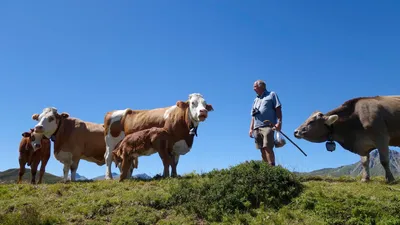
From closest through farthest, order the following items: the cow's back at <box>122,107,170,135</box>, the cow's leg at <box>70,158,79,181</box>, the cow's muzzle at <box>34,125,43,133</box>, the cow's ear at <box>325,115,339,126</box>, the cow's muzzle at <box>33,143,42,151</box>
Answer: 1. the cow's ear at <box>325,115,339,126</box>
2. the cow's back at <box>122,107,170,135</box>
3. the cow's muzzle at <box>34,125,43,133</box>
4. the cow's muzzle at <box>33,143,42,151</box>
5. the cow's leg at <box>70,158,79,181</box>

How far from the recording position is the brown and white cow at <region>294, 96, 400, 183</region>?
11.2 meters

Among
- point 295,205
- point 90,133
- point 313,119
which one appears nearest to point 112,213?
point 295,205

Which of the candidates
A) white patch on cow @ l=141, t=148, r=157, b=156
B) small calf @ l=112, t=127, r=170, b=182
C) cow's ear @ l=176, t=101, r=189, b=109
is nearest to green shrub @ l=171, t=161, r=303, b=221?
small calf @ l=112, t=127, r=170, b=182

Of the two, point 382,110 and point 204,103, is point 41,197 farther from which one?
point 382,110

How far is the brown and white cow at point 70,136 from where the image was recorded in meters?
15.6

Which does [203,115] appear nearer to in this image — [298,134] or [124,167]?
[124,167]

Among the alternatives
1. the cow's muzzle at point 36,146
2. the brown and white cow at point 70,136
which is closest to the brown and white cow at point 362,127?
the brown and white cow at point 70,136

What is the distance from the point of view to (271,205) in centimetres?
877

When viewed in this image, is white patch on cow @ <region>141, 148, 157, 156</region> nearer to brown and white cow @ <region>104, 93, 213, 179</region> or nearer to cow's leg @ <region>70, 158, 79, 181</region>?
brown and white cow @ <region>104, 93, 213, 179</region>

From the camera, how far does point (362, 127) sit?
38.2 ft

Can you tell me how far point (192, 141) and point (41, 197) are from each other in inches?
205

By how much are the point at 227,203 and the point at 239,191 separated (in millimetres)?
553

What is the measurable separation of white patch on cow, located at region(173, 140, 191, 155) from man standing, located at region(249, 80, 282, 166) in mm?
2440

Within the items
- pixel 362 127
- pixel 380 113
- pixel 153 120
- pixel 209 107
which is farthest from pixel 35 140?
pixel 380 113
